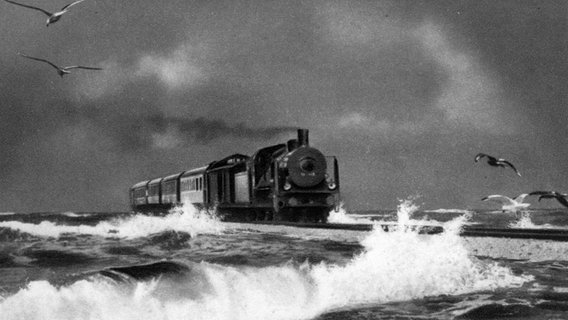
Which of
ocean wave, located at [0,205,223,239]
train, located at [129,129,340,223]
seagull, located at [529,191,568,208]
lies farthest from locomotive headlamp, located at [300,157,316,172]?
seagull, located at [529,191,568,208]

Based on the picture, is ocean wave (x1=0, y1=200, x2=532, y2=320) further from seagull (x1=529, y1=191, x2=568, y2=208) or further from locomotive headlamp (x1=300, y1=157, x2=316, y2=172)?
locomotive headlamp (x1=300, y1=157, x2=316, y2=172)

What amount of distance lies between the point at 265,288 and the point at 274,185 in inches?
467

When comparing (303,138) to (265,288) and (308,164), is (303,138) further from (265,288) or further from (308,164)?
(265,288)

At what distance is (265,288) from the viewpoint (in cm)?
867

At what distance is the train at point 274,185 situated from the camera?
67.7 feet

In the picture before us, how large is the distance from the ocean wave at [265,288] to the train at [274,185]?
8.89m

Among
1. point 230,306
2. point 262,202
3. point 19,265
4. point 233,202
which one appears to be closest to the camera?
point 230,306

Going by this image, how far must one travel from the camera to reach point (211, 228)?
24422 millimetres

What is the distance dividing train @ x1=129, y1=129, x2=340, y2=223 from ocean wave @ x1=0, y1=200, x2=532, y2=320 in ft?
29.2

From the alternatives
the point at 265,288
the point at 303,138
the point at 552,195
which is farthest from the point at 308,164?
the point at 265,288

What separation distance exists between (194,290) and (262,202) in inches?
560

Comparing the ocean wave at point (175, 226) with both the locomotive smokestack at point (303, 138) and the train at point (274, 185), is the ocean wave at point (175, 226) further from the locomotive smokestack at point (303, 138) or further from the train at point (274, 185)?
the locomotive smokestack at point (303, 138)

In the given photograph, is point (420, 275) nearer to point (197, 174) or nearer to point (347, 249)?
point (347, 249)

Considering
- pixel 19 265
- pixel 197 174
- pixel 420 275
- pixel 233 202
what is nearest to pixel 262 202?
pixel 233 202
